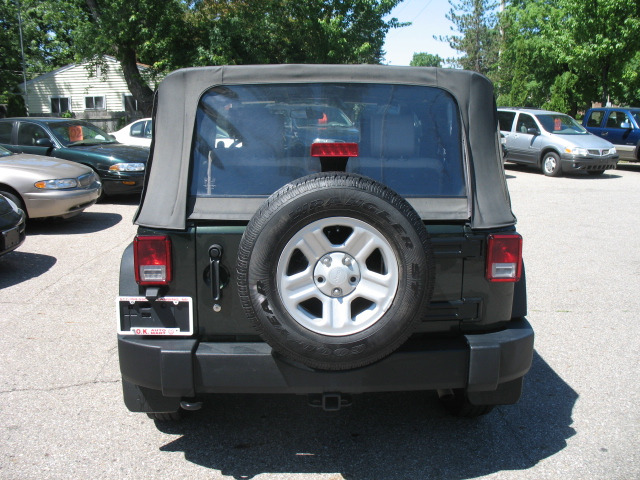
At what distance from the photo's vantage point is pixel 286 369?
114 inches

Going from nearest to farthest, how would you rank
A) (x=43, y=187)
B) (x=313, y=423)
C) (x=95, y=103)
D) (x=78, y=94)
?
1. (x=313, y=423)
2. (x=43, y=187)
3. (x=95, y=103)
4. (x=78, y=94)

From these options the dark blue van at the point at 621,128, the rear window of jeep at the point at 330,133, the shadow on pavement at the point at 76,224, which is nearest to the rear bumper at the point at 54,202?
the shadow on pavement at the point at 76,224

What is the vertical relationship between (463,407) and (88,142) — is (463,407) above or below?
below

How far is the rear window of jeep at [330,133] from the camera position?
3.12m

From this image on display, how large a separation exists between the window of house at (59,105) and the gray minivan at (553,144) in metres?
26.8

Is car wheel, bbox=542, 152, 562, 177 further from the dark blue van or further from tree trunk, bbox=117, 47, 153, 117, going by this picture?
tree trunk, bbox=117, 47, 153, 117

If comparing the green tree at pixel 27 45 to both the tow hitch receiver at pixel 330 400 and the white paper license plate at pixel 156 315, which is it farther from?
the tow hitch receiver at pixel 330 400

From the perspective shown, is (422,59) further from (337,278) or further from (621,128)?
(337,278)

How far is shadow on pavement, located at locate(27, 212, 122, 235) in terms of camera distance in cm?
920

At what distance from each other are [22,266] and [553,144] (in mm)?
13739

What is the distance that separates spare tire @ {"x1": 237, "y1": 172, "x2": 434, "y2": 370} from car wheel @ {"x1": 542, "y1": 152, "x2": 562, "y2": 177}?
15048 millimetres

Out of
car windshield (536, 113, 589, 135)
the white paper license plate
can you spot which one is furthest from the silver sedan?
car windshield (536, 113, 589, 135)

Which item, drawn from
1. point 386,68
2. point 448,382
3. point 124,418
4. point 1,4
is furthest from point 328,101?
point 1,4

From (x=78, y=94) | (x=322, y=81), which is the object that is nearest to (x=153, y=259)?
(x=322, y=81)
